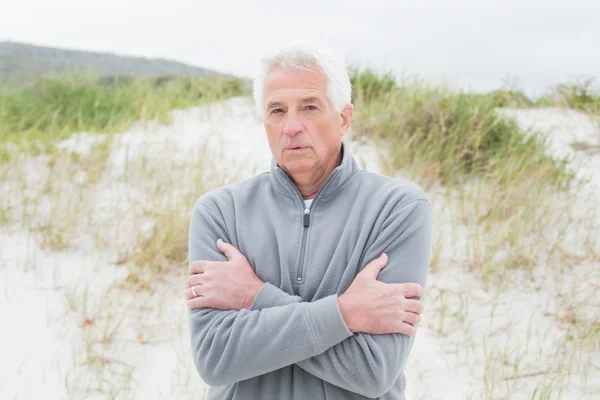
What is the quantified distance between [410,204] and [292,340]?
64 centimetres

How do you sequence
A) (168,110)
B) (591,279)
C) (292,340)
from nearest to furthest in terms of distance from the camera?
(292,340), (591,279), (168,110)

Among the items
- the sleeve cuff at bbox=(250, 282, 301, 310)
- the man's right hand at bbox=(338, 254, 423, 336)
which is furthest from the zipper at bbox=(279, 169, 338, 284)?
the man's right hand at bbox=(338, 254, 423, 336)

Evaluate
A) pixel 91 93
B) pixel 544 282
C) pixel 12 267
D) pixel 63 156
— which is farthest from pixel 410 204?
pixel 91 93

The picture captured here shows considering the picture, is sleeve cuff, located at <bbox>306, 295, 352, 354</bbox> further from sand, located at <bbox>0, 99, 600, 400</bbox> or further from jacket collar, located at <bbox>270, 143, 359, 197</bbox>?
sand, located at <bbox>0, 99, 600, 400</bbox>

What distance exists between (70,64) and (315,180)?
862 centimetres

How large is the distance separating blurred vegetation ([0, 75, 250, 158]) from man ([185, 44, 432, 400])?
5.66 m

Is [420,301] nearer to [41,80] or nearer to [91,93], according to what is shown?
[91,93]

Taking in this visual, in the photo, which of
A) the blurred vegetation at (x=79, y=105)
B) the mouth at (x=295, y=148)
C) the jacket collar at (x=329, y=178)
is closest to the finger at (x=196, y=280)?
the jacket collar at (x=329, y=178)

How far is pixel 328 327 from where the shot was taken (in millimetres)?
1949

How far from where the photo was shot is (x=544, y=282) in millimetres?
5066

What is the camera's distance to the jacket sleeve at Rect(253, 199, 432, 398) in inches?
77.6

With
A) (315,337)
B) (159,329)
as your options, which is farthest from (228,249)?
(159,329)

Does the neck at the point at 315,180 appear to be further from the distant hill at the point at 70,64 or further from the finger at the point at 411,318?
the distant hill at the point at 70,64

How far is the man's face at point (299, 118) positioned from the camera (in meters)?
2.20
